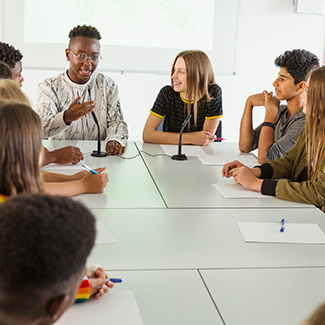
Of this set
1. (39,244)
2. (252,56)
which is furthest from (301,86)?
(39,244)

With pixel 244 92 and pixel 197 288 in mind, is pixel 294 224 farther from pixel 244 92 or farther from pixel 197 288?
pixel 244 92

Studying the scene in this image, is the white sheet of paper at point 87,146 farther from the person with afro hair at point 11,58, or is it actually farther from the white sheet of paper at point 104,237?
the white sheet of paper at point 104,237

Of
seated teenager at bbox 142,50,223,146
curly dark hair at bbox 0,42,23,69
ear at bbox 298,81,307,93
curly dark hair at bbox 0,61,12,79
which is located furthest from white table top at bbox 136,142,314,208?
curly dark hair at bbox 0,42,23,69

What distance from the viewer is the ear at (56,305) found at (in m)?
0.62

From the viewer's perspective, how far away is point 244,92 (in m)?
4.68

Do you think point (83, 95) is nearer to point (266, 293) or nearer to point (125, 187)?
point (125, 187)

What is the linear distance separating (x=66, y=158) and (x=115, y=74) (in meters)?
2.32

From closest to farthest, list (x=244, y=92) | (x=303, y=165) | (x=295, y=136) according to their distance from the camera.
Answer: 1. (x=303, y=165)
2. (x=295, y=136)
3. (x=244, y=92)

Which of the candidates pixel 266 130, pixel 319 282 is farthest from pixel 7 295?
pixel 266 130

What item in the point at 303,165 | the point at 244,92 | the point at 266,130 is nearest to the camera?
the point at 303,165

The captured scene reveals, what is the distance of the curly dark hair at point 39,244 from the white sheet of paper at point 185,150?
6.37 ft

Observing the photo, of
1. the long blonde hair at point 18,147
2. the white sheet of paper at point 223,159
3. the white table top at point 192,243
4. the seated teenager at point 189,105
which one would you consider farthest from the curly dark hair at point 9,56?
the long blonde hair at point 18,147

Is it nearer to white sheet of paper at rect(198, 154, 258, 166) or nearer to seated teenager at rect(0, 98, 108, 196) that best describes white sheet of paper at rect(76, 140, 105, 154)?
white sheet of paper at rect(198, 154, 258, 166)

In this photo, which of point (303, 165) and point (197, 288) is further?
point (303, 165)
